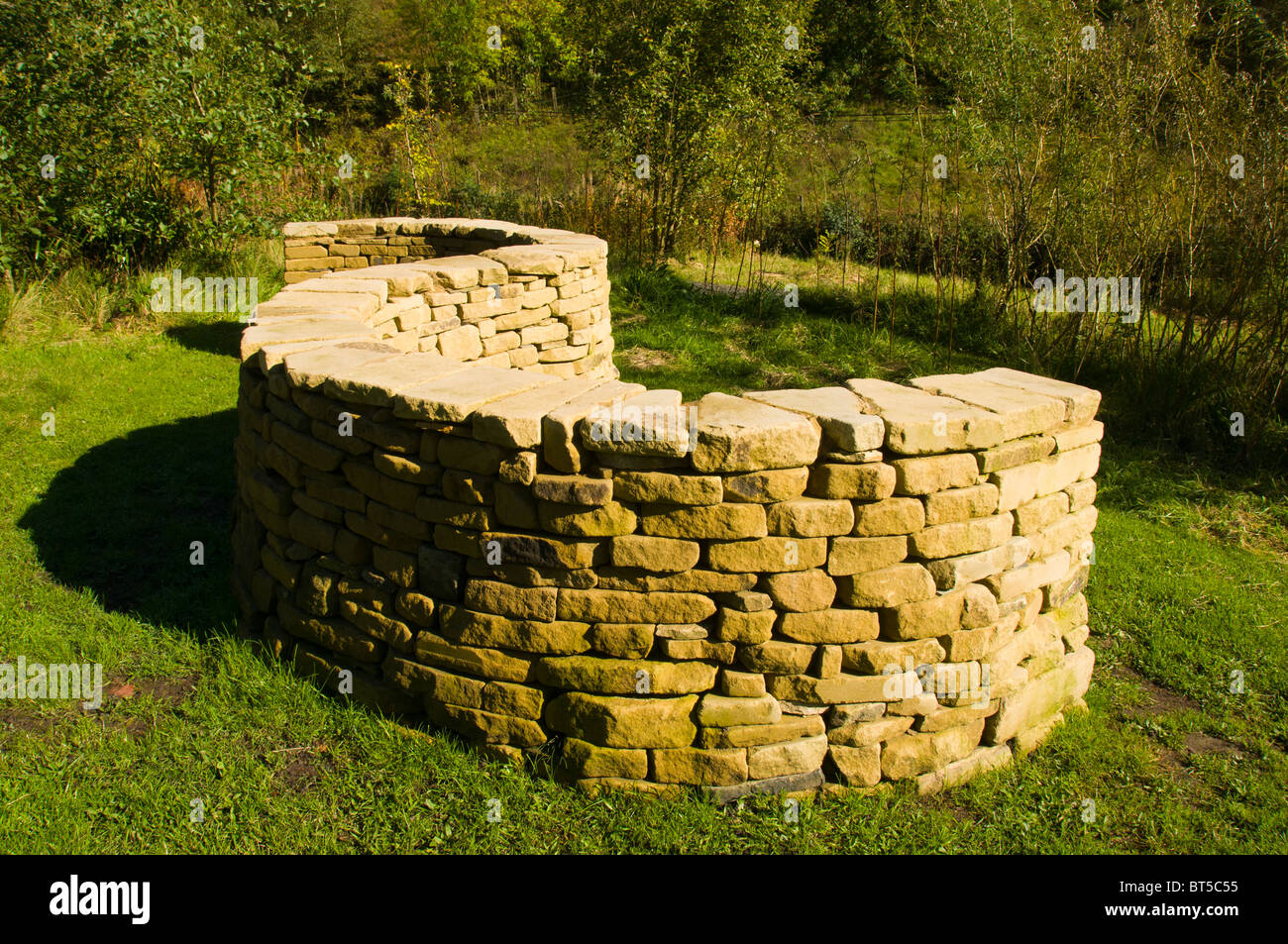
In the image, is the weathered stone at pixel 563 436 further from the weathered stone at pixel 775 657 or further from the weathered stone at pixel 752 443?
the weathered stone at pixel 775 657

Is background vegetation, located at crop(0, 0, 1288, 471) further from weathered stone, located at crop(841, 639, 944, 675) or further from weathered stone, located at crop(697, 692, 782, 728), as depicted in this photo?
weathered stone, located at crop(697, 692, 782, 728)

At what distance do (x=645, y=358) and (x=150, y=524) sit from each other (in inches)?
181

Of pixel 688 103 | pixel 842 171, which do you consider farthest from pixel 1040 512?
pixel 688 103

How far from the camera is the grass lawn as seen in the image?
298 centimetres

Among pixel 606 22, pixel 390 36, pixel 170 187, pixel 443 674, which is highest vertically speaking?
pixel 390 36

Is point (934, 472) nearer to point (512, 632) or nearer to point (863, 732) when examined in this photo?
point (863, 732)

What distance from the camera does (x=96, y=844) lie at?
2854mm

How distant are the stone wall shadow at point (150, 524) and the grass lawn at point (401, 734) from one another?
2 centimetres

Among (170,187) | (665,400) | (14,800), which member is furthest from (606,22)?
(14,800)

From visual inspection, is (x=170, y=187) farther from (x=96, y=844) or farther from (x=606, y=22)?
(x=96, y=844)

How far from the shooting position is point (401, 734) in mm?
3354

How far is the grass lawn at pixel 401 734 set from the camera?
2.98 meters

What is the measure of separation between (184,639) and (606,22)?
42.3 feet

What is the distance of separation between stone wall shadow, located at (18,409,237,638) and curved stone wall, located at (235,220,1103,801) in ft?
3.52
